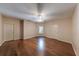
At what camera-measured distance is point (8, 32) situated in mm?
7059

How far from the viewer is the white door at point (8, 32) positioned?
672 cm

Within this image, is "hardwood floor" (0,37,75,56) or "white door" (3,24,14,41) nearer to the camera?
"hardwood floor" (0,37,75,56)

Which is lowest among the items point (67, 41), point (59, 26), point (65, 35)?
point (67, 41)

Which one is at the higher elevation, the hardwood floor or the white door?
the white door

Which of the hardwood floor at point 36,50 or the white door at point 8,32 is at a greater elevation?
the white door at point 8,32

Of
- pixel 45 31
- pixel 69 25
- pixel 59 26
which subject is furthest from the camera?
pixel 45 31

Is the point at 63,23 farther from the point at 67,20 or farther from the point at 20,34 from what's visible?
the point at 20,34

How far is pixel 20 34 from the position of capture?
27.4ft

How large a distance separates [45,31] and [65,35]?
4.33 meters

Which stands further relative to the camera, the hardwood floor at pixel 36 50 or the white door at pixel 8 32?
the white door at pixel 8 32

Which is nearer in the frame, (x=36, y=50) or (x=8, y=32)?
(x=36, y=50)

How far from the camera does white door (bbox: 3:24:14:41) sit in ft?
22.0

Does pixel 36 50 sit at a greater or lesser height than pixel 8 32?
lesser

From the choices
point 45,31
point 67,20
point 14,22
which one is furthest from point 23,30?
point 67,20
